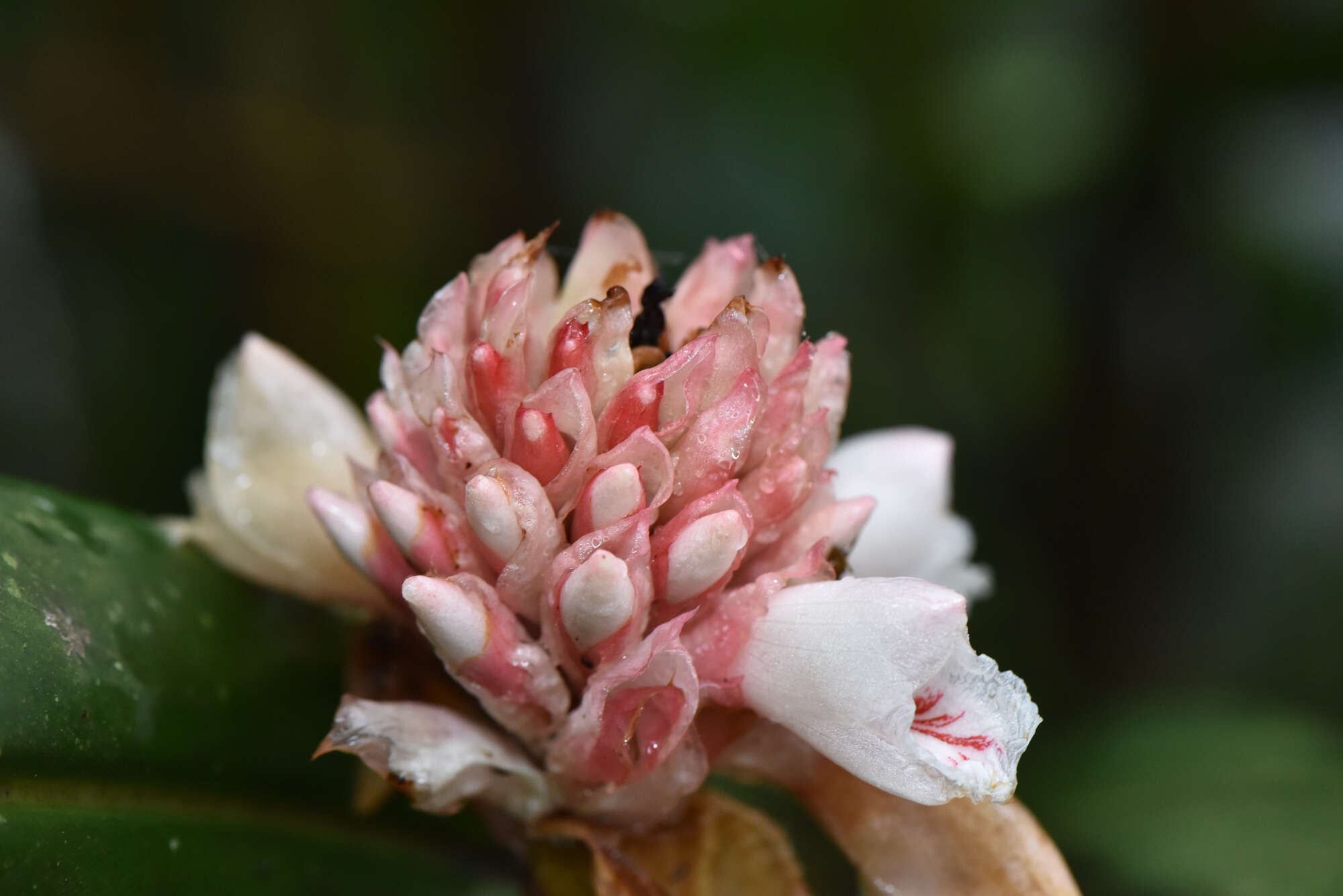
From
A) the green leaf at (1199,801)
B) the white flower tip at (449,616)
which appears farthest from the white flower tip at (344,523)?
the green leaf at (1199,801)

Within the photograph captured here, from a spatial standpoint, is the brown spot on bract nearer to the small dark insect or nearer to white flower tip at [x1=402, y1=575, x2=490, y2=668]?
the small dark insect

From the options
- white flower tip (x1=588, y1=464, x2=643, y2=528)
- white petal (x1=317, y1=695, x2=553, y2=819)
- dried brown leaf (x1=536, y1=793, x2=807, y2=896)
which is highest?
white flower tip (x1=588, y1=464, x2=643, y2=528)

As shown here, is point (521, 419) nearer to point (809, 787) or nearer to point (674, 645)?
point (674, 645)

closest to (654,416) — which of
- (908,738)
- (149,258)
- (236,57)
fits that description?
(908,738)

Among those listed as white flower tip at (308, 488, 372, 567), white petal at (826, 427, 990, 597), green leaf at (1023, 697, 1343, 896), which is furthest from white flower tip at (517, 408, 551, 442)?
green leaf at (1023, 697, 1343, 896)

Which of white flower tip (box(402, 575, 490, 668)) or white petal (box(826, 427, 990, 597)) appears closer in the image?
white flower tip (box(402, 575, 490, 668))

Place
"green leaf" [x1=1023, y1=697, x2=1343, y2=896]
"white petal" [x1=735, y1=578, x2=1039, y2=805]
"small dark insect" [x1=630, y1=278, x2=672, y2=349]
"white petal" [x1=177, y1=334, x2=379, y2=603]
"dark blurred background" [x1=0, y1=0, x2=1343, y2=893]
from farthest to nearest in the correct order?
1. "dark blurred background" [x1=0, y1=0, x2=1343, y2=893]
2. "green leaf" [x1=1023, y1=697, x2=1343, y2=896]
3. "white petal" [x1=177, y1=334, x2=379, y2=603]
4. "small dark insect" [x1=630, y1=278, x2=672, y2=349]
5. "white petal" [x1=735, y1=578, x2=1039, y2=805]
